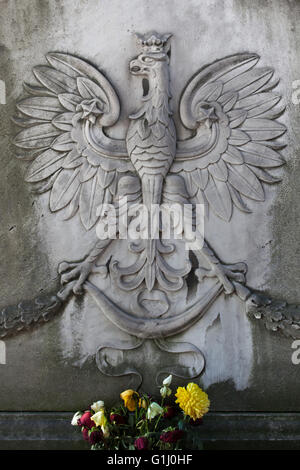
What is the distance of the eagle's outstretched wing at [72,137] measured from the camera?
4.51 meters

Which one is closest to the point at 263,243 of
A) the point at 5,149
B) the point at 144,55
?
the point at 144,55

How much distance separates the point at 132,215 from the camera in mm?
4477

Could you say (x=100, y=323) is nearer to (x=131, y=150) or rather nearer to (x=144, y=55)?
(x=131, y=150)

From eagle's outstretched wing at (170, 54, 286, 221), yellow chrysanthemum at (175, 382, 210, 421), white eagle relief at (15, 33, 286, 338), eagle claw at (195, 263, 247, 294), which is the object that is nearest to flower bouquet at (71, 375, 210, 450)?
yellow chrysanthemum at (175, 382, 210, 421)

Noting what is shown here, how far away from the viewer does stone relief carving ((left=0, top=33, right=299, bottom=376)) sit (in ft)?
14.4

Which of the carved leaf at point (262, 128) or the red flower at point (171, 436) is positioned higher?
the carved leaf at point (262, 128)

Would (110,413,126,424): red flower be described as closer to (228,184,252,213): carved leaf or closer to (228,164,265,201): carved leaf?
(228,184,252,213): carved leaf

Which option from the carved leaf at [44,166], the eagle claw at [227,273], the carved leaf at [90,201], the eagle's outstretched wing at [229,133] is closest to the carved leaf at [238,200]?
the eagle's outstretched wing at [229,133]

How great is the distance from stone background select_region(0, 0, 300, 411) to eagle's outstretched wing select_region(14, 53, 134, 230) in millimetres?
85

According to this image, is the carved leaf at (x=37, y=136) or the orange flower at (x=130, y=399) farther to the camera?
the carved leaf at (x=37, y=136)

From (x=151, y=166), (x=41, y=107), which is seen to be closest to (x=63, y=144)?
(x=41, y=107)

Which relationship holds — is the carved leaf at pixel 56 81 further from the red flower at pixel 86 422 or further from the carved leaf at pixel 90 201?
the red flower at pixel 86 422

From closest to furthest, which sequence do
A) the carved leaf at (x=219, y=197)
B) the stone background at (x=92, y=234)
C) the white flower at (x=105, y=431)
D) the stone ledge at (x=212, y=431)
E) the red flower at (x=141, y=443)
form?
the red flower at (x=141, y=443) < the white flower at (x=105, y=431) < the stone ledge at (x=212, y=431) < the stone background at (x=92, y=234) < the carved leaf at (x=219, y=197)

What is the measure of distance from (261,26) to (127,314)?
2.18 metres
